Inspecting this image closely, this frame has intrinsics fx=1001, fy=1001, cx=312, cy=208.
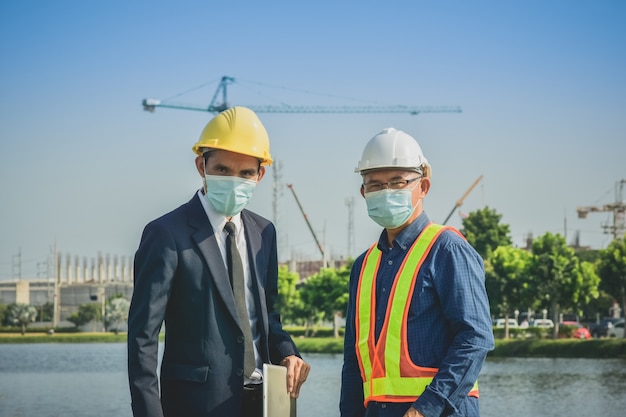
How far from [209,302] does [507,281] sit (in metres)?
54.6

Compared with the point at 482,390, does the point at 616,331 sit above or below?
above

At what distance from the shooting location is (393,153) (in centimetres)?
481

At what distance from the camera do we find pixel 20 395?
110 ft

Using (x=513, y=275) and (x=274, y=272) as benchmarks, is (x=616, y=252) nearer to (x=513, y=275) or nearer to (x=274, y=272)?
(x=513, y=275)

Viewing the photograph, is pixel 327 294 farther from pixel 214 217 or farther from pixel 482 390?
pixel 214 217

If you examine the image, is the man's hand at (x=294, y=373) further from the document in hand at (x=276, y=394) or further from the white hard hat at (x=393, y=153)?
the white hard hat at (x=393, y=153)

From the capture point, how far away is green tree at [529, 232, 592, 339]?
54188mm

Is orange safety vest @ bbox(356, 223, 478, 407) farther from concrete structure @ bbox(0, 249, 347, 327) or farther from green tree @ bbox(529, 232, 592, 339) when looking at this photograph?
concrete structure @ bbox(0, 249, 347, 327)

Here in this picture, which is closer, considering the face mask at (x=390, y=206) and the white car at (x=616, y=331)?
the face mask at (x=390, y=206)

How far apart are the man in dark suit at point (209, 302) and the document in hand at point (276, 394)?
0.26 feet

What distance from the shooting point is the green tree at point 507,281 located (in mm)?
56750

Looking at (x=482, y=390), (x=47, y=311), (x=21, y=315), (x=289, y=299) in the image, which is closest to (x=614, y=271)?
(x=482, y=390)

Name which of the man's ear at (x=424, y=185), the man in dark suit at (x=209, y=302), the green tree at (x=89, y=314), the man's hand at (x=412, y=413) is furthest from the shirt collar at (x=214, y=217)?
the green tree at (x=89, y=314)

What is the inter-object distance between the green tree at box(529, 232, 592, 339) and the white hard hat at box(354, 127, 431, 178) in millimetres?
50766
